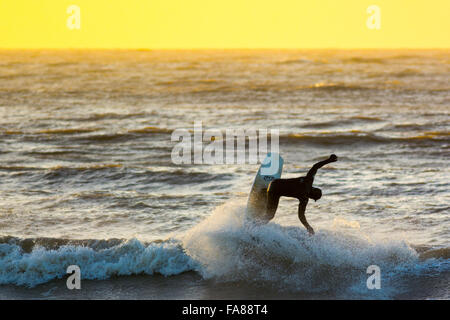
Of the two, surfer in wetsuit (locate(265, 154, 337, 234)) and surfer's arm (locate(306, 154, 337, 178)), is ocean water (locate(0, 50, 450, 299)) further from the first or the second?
surfer's arm (locate(306, 154, 337, 178))

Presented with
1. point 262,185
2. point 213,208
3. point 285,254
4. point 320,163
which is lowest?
point 213,208

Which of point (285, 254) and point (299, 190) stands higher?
point (299, 190)

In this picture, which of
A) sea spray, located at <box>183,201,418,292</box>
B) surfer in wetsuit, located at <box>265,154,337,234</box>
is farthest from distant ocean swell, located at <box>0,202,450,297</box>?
surfer in wetsuit, located at <box>265,154,337,234</box>

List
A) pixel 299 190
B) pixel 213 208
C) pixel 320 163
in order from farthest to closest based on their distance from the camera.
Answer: pixel 213 208 → pixel 299 190 → pixel 320 163

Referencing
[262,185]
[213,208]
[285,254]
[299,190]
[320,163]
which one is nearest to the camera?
[320,163]

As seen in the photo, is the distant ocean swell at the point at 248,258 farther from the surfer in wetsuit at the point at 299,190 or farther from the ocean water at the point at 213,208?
the surfer in wetsuit at the point at 299,190

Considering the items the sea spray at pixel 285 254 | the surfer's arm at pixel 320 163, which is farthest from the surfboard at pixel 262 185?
the surfer's arm at pixel 320 163

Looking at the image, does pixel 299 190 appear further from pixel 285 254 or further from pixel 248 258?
pixel 248 258

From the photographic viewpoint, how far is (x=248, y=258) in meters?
9.48

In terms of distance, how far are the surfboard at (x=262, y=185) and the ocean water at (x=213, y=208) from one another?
27 cm

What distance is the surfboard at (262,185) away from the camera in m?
9.77

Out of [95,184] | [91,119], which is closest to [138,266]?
[95,184]

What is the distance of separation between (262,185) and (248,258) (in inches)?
49.8

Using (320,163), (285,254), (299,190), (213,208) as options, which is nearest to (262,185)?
(299,190)
